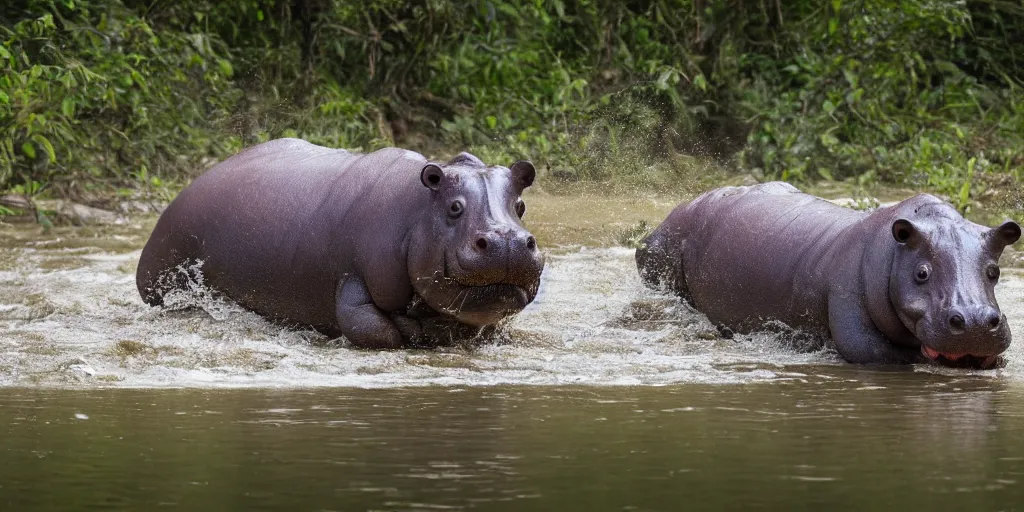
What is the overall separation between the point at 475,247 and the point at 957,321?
210cm

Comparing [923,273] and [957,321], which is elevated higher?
[923,273]

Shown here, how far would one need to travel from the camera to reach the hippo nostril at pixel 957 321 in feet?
23.4

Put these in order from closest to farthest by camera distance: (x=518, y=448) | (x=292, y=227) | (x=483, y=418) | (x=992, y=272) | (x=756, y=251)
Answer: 1. (x=518, y=448)
2. (x=483, y=418)
3. (x=992, y=272)
4. (x=292, y=227)
5. (x=756, y=251)

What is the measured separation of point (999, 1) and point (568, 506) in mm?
12796

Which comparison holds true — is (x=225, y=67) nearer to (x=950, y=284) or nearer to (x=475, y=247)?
(x=475, y=247)

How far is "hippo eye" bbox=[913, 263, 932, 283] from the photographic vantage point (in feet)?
24.4

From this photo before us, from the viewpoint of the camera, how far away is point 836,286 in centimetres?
795

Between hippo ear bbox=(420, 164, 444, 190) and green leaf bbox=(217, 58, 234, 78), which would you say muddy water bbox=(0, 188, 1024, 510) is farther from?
green leaf bbox=(217, 58, 234, 78)

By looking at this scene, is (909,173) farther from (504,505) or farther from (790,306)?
(504,505)

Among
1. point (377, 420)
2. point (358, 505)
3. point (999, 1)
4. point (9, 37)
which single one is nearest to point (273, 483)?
point (358, 505)

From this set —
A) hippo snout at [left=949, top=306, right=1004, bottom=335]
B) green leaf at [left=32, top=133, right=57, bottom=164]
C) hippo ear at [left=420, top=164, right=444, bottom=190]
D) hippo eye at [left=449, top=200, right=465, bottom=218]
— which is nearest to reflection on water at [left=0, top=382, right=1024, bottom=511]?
hippo snout at [left=949, top=306, right=1004, bottom=335]

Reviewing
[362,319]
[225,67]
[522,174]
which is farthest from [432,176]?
[225,67]

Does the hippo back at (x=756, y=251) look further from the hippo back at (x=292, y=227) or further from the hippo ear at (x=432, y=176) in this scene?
the hippo ear at (x=432, y=176)

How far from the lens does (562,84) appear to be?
15.0 metres
